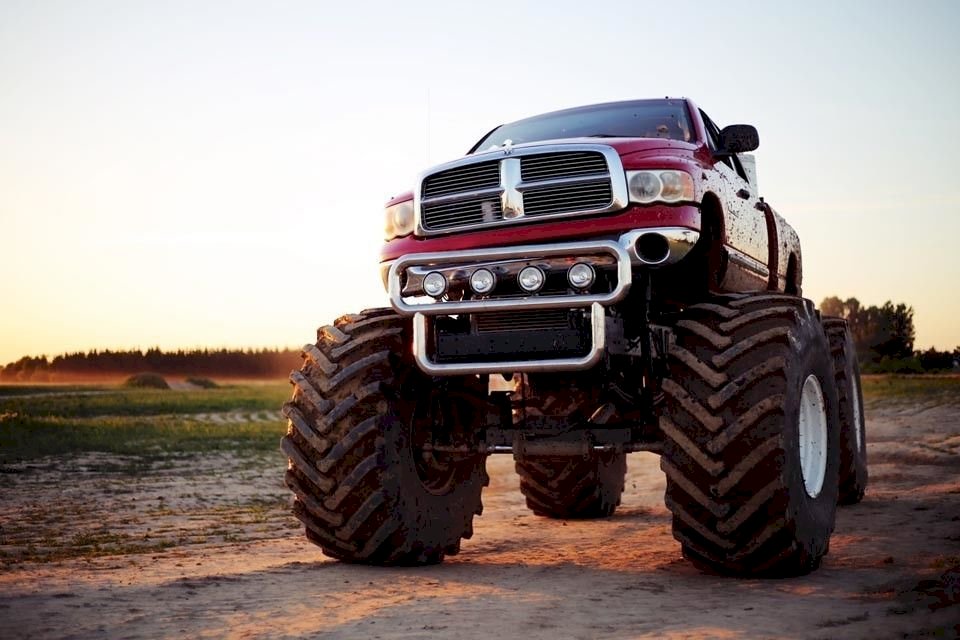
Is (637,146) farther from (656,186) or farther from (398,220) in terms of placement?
(398,220)

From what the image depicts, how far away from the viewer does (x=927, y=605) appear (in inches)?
211

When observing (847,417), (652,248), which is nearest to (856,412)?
(847,417)

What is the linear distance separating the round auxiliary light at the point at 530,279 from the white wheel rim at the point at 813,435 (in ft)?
6.52

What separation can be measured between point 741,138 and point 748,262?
0.98 metres

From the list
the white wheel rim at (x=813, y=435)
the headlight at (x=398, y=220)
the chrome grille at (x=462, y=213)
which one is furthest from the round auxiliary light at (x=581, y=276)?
the white wheel rim at (x=813, y=435)

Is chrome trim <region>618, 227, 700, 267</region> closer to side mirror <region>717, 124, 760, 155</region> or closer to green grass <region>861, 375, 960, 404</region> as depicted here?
side mirror <region>717, 124, 760, 155</region>

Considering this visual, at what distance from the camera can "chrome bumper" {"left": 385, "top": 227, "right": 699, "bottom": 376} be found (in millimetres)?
6285

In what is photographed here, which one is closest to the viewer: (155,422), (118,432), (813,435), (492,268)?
(492,268)

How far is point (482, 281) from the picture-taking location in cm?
668

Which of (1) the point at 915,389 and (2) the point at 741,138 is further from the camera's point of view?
Answer: (1) the point at 915,389

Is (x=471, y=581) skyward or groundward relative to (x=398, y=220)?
groundward

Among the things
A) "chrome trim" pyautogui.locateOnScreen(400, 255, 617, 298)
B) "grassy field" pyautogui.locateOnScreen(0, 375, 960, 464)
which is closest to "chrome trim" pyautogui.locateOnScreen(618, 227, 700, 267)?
"chrome trim" pyautogui.locateOnScreen(400, 255, 617, 298)

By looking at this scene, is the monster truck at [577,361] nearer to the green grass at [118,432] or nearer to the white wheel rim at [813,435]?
the white wheel rim at [813,435]

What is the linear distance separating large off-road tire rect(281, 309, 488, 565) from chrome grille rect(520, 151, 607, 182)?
4.51 ft
